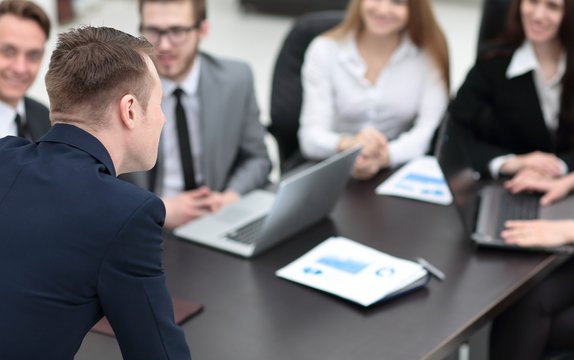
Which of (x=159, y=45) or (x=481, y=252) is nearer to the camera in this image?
(x=481, y=252)

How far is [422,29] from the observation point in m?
3.09

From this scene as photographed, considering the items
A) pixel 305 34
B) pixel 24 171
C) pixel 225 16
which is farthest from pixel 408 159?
pixel 225 16

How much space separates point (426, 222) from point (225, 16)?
5.92 metres

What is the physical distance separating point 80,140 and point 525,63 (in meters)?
1.91

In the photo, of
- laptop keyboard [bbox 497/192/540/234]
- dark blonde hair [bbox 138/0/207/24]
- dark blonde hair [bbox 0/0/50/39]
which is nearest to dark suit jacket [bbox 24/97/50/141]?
dark blonde hair [bbox 0/0/50/39]

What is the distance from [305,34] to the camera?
3.34 meters

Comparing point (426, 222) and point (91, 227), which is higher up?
point (91, 227)

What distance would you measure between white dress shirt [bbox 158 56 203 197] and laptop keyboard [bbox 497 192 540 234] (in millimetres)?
931

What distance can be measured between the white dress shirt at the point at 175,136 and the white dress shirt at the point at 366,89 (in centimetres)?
42

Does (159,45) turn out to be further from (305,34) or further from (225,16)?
(225,16)

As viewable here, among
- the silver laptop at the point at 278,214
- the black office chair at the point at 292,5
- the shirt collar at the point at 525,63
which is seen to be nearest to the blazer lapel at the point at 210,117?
the silver laptop at the point at 278,214

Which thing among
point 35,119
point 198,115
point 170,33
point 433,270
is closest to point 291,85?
point 198,115

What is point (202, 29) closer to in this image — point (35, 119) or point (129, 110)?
point (35, 119)

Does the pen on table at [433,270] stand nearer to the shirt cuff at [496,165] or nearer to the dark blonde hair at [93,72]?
the shirt cuff at [496,165]
